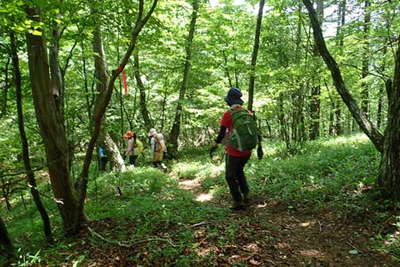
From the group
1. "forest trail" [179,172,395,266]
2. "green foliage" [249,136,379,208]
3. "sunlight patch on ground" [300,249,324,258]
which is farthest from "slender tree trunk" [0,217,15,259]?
"green foliage" [249,136,379,208]

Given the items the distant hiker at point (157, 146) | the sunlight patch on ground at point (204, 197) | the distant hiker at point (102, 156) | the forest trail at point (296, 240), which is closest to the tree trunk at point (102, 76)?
the distant hiker at point (102, 156)

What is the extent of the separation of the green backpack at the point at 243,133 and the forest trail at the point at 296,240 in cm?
126

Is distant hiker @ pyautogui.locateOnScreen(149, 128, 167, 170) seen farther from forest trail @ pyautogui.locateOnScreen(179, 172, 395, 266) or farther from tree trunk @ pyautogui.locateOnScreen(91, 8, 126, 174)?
forest trail @ pyautogui.locateOnScreen(179, 172, 395, 266)

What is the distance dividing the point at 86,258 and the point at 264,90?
10636 millimetres

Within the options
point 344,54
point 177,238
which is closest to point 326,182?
point 177,238

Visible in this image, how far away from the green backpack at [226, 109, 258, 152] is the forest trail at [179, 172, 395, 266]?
49.7 inches

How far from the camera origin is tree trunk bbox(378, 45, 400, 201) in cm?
439

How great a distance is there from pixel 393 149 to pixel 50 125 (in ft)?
16.9

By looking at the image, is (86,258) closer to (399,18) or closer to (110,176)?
(110,176)

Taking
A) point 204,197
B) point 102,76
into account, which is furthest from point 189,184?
point 102,76

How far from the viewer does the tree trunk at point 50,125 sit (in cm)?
407

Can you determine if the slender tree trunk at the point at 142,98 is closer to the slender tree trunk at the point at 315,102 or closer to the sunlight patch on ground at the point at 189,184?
the sunlight patch on ground at the point at 189,184

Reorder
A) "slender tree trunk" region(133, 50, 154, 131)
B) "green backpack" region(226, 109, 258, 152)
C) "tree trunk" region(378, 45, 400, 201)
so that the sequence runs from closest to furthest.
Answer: "tree trunk" region(378, 45, 400, 201), "green backpack" region(226, 109, 258, 152), "slender tree trunk" region(133, 50, 154, 131)

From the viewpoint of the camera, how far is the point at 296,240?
13.8ft
